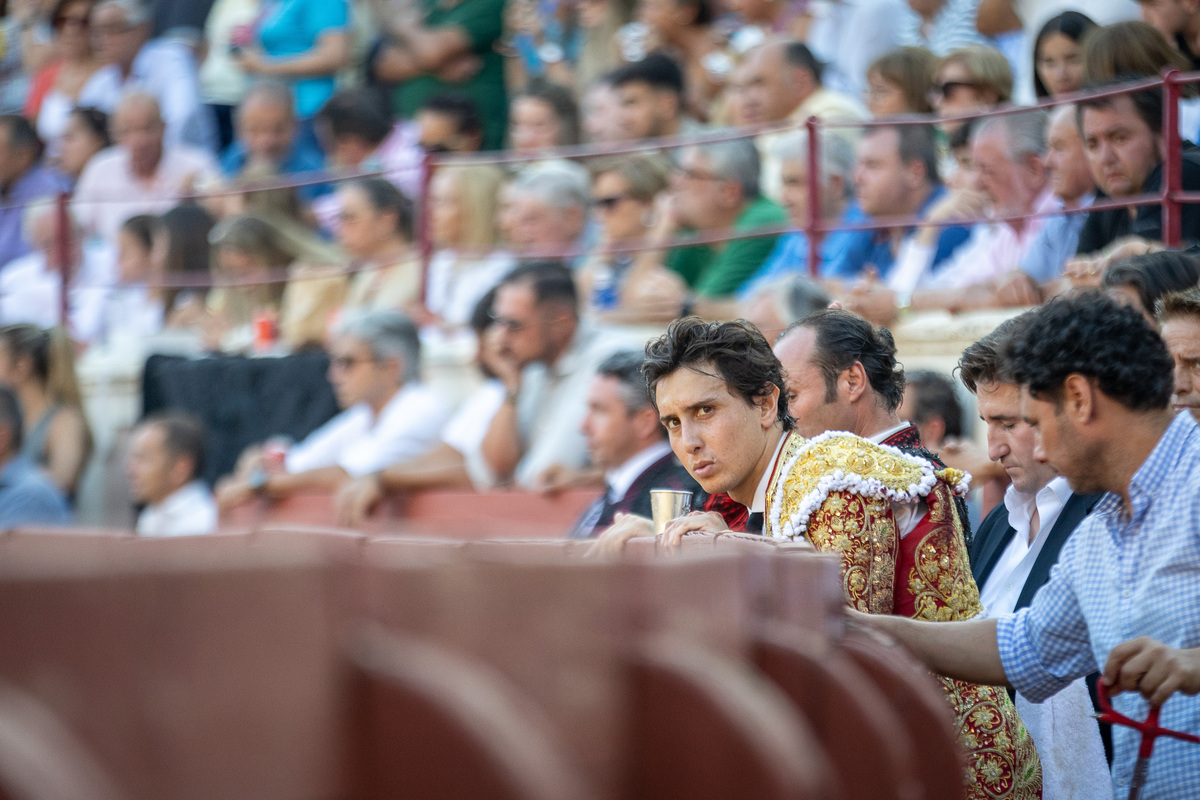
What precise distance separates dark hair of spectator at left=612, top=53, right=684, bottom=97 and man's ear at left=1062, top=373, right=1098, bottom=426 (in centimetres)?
545

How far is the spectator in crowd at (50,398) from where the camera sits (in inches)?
303

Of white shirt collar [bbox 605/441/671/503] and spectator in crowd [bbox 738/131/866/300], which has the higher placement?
spectator in crowd [bbox 738/131/866/300]

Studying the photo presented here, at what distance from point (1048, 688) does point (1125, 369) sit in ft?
2.08

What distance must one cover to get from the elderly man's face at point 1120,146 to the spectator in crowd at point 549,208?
263 cm

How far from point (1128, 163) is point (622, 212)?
103 inches

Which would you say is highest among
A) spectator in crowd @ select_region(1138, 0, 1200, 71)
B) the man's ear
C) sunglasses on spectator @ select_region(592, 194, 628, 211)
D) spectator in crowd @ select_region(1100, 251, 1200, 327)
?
spectator in crowd @ select_region(1138, 0, 1200, 71)

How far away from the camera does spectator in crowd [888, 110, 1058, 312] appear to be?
565 cm

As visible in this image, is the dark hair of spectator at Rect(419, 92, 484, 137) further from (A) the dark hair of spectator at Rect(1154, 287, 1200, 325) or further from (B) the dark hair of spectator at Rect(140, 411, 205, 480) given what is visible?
(A) the dark hair of spectator at Rect(1154, 287, 1200, 325)

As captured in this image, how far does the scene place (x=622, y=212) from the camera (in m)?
7.12

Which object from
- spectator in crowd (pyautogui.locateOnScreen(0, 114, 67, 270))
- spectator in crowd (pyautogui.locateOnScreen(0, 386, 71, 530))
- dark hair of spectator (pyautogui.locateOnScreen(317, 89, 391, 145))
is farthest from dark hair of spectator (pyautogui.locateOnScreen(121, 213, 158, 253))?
spectator in crowd (pyautogui.locateOnScreen(0, 386, 71, 530))

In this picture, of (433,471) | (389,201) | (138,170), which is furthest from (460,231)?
(138,170)

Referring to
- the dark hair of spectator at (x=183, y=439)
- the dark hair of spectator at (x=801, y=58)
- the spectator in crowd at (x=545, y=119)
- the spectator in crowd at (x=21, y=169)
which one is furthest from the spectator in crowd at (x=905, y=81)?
the spectator in crowd at (x=21, y=169)

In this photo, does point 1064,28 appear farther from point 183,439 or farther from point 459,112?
point 183,439

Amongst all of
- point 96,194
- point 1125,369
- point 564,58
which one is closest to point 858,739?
point 1125,369
